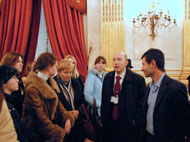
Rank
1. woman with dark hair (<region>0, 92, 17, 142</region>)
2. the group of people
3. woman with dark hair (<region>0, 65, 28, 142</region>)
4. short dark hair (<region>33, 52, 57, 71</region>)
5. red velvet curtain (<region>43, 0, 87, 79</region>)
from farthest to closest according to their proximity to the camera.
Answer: red velvet curtain (<region>43, 0, 87, 79</region>)
short dark hair (<region>33, 52, 57, 71</region>)
the group of people
woman with dark hair (<region>0, 65, 28, 142</region>)
woman with dark hair (<region>0, 92, 17, 142</region>)

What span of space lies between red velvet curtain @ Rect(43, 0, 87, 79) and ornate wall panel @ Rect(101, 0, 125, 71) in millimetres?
683

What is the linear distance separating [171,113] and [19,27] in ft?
17.0

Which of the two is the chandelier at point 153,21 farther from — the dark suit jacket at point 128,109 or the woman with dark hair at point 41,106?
the woman with dark hair at point 41,106

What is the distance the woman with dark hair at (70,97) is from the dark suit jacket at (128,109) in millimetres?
364

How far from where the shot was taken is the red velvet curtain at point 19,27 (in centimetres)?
608

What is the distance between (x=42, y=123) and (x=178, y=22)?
4.46m

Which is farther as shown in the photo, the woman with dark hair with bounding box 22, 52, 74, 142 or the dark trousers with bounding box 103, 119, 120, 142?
the dark trousers with bounding box 103, 119, 120, 142

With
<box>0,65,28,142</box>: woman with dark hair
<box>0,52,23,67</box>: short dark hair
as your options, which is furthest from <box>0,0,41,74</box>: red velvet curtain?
<box>0,65,28,142</box>: woman with dark hair

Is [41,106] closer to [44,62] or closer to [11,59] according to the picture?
[44,62]

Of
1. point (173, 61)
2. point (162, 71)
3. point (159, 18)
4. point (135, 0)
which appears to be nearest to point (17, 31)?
point (135, 0)

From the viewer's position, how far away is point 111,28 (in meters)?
5.69

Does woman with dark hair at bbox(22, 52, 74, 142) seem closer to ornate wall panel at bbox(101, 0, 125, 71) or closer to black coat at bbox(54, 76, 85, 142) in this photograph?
black coat at bbox(54, 76, 85, 142)

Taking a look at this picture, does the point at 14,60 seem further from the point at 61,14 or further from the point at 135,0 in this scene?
the point at 135,0

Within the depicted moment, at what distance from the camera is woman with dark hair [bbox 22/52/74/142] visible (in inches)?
91.0
